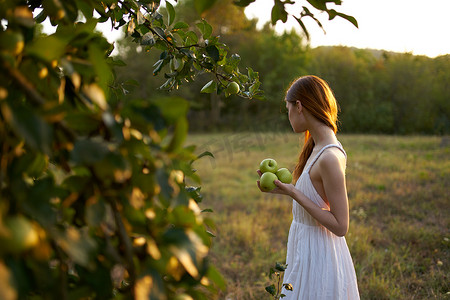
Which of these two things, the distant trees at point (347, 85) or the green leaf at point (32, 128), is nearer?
the green leaf at point (32, 128)

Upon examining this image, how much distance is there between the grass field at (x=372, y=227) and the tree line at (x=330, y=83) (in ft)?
34.0

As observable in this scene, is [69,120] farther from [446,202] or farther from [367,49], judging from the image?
[367,49]

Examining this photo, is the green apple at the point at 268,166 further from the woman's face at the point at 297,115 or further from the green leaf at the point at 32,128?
the green leaf at the point at 32,128

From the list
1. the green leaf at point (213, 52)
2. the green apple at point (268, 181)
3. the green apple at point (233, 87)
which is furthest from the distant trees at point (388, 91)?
the green leaf at point (213, 52)

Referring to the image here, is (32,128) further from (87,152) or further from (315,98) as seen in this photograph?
(315,98)

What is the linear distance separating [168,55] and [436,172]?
6.35 m

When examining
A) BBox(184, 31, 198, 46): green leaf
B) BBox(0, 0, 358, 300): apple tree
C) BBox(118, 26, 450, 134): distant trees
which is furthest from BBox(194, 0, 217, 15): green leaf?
BBox(118, 26, 450, 134): distant trees

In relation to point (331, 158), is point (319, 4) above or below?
above

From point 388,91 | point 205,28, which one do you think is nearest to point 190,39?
point 205,28

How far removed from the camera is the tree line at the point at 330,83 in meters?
17.4

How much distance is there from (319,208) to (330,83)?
1885cm

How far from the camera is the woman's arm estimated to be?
55.9 inches

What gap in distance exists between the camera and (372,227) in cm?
379

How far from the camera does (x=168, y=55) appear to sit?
108cm
